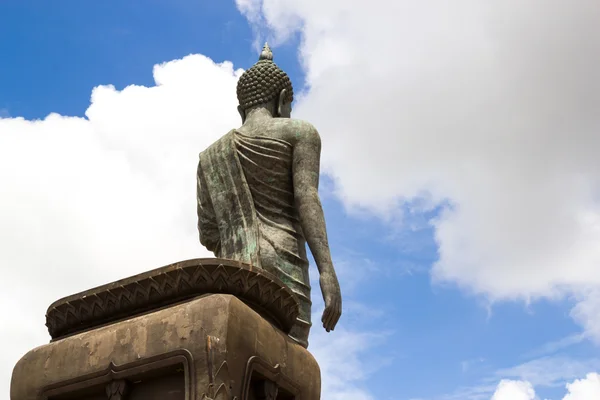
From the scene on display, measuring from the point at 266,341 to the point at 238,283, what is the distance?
41cm

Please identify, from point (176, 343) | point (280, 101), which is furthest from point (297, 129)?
point (176, 343)

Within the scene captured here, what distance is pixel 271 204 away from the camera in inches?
285

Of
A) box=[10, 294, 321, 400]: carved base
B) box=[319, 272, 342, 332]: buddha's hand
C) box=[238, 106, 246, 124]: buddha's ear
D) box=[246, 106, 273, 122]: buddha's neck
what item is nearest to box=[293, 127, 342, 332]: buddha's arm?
box=[319, 272, 342, 332]: buddha's hand

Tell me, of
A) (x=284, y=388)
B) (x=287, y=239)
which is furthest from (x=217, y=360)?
(x=287, y=239)

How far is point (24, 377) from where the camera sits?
5465 mm

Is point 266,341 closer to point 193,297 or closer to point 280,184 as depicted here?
point 193,297

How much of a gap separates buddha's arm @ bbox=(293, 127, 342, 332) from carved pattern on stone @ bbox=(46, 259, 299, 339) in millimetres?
1004

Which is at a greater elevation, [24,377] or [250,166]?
[250,166]

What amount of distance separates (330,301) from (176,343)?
199cm

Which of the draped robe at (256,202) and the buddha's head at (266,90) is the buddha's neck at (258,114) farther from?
the draped robe at (256,202)

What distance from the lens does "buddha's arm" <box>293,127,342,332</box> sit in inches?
Result: 262

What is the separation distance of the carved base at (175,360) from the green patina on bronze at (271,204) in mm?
1393

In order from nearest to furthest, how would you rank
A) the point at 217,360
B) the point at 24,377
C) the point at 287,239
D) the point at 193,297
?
the point at 217,360
the point at 193,297
the point at 24,377
the point at 287,239

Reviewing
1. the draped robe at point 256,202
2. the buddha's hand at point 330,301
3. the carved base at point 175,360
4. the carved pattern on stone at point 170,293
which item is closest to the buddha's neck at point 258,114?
the draped robe at point 256,202
